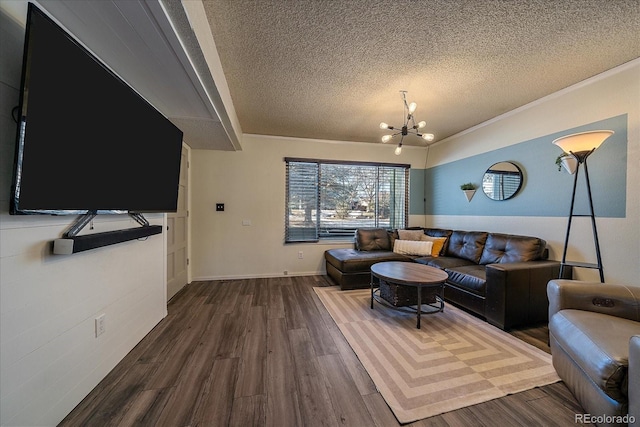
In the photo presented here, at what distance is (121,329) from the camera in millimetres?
1723

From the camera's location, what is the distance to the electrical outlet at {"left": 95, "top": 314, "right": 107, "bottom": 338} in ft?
4.88

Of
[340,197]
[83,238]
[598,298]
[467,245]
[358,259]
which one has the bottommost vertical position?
[358,259]

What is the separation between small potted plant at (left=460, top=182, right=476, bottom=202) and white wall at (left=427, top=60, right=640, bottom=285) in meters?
0.49

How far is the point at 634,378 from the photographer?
0.98 metres

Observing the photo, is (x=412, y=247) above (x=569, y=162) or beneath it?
beneath

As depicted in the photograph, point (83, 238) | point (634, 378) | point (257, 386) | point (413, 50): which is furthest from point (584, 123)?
point (83, 238)

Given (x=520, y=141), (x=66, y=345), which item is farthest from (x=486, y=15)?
(x=66, y=345)

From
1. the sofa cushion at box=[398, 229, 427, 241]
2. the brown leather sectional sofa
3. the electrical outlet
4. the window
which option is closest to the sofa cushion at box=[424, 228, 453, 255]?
the brown leather sectional sofa

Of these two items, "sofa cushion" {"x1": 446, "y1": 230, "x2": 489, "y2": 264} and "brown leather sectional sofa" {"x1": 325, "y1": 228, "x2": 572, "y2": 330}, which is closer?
"brown leather sectional sofa" {"x1": 325, "y1": 228, "x2": 572, "y2": 330}

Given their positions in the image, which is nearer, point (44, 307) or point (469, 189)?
point (44, 307)

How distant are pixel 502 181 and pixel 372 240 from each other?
205cm

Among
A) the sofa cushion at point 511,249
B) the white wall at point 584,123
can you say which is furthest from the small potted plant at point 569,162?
the sofa cushion at point 511,249

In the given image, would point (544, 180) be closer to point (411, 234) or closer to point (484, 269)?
point (484, 269)

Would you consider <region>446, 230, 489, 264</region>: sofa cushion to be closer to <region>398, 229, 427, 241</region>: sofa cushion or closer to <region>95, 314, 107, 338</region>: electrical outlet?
<region>398, 229, 427, 241</region>: sofa cushion
